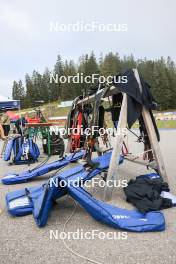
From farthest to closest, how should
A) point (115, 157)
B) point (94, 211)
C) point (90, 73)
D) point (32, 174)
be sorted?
point (90, 73)
point (32, 174)
point (115, 157)
point (94, 211)

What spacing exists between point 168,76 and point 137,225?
7017cm

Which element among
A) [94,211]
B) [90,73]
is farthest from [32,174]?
[90,73]

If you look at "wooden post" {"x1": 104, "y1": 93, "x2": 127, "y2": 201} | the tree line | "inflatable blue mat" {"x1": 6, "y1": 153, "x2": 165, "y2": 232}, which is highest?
the tree line

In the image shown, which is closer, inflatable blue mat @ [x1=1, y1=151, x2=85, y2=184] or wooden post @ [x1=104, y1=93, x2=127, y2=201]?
wooden post @ [x1=104, y1=93, x2=127, y2=201]

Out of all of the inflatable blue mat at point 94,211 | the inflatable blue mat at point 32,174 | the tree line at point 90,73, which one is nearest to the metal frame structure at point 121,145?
the inflatable blue mat at point 94,211

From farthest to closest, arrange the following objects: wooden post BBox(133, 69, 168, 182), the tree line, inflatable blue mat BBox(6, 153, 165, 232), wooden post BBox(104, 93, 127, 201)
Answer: the tree line, wooden post BBox(133, 69, 168, 182), wooden post BBox(104, 93, 127, 201), inflatable blue mat BBox(6, 153, 165, 232)

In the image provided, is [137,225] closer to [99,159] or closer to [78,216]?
[78,216]

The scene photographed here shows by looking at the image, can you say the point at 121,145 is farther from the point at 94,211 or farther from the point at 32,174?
the point at 32,174

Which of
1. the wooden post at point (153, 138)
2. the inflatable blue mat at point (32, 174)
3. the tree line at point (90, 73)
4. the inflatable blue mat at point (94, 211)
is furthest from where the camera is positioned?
the tree line at point (90, 73)

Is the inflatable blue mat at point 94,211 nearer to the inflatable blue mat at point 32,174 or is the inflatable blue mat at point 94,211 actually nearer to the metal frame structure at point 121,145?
the metal frame structure at point 121,145

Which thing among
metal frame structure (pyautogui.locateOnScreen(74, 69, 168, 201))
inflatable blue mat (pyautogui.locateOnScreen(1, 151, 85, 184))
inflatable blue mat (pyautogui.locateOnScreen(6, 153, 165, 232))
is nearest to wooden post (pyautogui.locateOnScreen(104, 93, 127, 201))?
metal frame structure (pyautogui.locateOnScreen(74, 69, 168, 201))

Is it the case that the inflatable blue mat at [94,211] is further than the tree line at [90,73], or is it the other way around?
the tree line at [90,73]

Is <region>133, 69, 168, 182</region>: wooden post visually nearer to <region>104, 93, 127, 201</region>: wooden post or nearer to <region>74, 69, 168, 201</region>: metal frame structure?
<region>74, 69, 168, 201</region>: metal frame structure

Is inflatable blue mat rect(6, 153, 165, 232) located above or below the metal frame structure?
below
